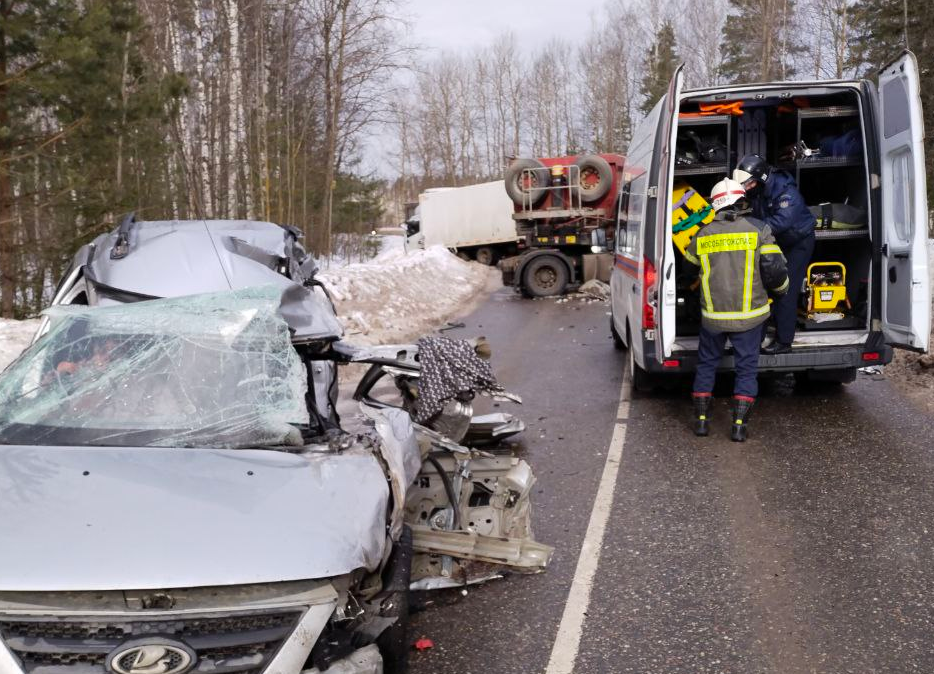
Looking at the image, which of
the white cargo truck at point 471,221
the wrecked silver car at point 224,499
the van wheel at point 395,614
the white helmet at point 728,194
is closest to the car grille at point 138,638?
the wrecked silver car at point 224,499

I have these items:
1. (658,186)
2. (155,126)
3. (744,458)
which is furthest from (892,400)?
(155,126)

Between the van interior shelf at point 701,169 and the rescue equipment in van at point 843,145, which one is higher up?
the rescue equipment in van at point 843,145

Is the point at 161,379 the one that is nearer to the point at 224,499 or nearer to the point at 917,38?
the point at 224,499

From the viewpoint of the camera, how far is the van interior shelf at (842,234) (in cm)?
727

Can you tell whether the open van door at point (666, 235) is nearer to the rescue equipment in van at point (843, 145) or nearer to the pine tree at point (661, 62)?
the rescue equipment in van at point (843, 145)

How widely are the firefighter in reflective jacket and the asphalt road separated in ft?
1.18

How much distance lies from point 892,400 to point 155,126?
14611 millimetres

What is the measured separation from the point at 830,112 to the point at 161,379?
6.48 m

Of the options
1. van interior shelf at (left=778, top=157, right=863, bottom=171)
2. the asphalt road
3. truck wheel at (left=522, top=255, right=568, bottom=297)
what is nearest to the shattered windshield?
the asphalt road

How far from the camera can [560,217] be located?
17.4 meters

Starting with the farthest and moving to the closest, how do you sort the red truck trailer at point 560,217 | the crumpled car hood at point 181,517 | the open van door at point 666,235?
the red truck trailer at point 560,217 → the open van door at point 666,235 → the crumpled car hood at point 181,517

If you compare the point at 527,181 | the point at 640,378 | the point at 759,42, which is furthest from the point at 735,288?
the point at 759,42

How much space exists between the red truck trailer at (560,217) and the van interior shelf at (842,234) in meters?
10.1

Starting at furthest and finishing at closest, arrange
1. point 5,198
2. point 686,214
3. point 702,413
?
point 5,198, point 686,214, point 702,413
